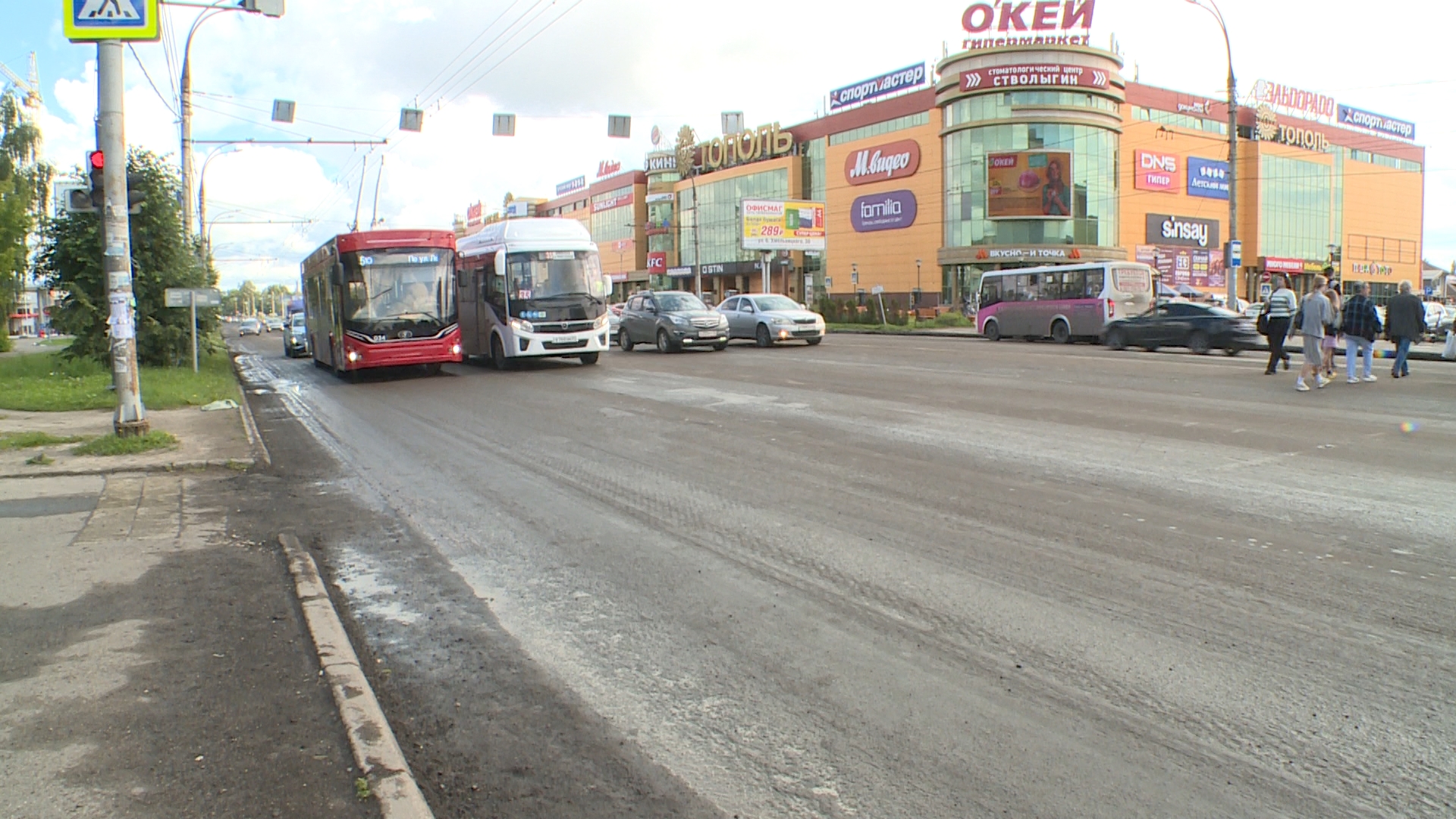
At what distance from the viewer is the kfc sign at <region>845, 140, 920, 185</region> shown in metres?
64.9

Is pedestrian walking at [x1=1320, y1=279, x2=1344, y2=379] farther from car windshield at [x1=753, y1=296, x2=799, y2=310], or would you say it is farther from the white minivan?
car windshield at [x1=753, y1=296, x2=799, y2=310]

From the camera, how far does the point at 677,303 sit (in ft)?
90.0

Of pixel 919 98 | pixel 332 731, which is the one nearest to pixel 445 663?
pixel 332 731

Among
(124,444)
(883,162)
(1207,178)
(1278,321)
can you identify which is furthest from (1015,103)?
(124,444)

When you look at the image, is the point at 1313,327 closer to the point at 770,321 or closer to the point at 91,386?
the point at 770,321

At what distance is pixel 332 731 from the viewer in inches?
145

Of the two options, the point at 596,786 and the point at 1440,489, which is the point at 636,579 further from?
the point at 1440,489

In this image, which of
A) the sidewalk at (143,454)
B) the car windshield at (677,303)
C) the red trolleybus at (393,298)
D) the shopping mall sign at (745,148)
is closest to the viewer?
the sidewalk at (143,454)

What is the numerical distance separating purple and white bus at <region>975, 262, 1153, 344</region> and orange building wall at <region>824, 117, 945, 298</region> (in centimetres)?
2913

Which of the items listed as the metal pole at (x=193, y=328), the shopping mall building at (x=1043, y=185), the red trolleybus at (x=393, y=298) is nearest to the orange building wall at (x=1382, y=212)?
the shopping mall building at (x=1043, y=185)

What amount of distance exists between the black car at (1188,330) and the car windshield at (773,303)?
29.1 feet

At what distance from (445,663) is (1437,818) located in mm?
3727

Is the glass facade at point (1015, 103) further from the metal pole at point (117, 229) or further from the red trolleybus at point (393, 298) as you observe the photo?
the metal pole at point (117, 229)

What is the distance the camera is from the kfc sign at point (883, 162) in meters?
64.9
